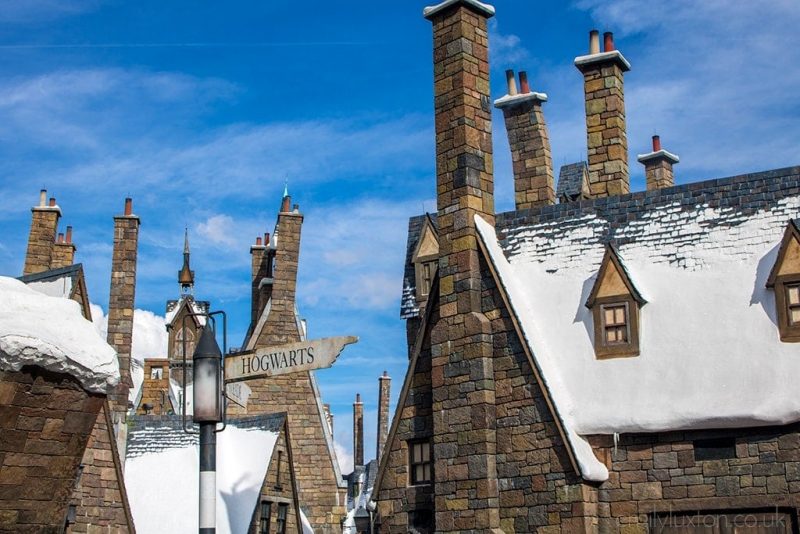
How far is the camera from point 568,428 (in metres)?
14.0

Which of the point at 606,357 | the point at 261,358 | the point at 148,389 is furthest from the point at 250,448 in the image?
the point at 261,358

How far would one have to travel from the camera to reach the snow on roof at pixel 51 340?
6.25 m

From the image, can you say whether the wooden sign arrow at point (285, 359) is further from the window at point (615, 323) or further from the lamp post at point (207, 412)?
the window at point (615, 323)

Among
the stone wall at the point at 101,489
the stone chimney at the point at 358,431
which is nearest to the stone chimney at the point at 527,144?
the stone wall at the point at 101,489

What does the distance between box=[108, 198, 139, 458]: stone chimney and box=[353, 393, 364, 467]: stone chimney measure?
27.3 meters

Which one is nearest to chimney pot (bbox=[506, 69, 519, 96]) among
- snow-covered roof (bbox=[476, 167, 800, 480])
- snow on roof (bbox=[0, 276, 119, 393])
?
snow-covered roof (bbox=[476, 167, 800, 480])

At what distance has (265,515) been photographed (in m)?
22.7

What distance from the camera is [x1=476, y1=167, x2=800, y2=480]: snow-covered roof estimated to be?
43.9ft

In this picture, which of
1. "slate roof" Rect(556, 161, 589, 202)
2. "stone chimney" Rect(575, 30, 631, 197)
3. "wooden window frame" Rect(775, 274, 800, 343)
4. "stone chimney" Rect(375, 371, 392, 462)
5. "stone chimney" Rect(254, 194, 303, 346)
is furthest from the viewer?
"stone chimney" Rect(375, 371, 392, 462)

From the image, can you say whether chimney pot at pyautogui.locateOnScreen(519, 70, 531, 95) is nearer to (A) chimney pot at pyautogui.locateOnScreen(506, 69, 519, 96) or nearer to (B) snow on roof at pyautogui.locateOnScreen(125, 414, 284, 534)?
(A) chimney pot at pyautogui.locateOnScreen(506, 69, 519, 96)

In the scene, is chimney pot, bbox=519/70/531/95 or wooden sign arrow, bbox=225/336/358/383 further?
chimney pot, bbox=519/70/531/95

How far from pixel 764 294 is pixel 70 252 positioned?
21.9 m

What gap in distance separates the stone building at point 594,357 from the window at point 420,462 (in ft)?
0.08

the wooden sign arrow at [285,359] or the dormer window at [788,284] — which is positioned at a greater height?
the dormer window at [788,284]
